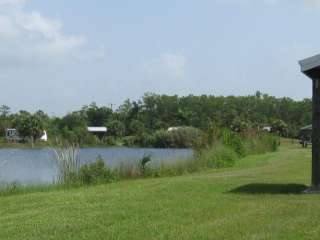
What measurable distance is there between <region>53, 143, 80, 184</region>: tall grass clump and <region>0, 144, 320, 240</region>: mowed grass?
196 inches

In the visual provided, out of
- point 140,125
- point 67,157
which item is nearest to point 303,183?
point 67,157

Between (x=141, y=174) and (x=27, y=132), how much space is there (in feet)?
241

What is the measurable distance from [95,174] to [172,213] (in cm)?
1019

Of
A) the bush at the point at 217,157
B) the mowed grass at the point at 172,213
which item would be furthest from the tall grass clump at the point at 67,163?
the bush at the point at 217,157

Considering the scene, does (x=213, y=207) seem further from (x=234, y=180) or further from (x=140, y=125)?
(x=140, y=125)

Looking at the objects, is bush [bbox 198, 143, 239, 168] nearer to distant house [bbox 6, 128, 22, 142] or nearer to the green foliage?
distant house [bbox 6, 128, 22, 142]

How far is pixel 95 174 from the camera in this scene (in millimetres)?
22062

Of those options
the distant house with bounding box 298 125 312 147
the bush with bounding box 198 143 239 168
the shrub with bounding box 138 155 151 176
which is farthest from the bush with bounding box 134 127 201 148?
the shrub with bounding box 138 155 151 176

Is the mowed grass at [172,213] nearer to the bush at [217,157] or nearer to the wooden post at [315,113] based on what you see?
the wooden post at [315,113]

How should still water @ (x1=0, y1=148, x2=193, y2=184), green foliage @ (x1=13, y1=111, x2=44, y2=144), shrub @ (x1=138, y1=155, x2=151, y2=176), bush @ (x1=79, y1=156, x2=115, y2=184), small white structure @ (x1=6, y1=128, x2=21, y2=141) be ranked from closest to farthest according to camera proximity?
bush @ (x1=79, y1=156, x2=115, y2=184)
still water @ (x1=0, y1=148, x2=193, y2=184)
shrub @ (x1=138, y1=155, x2=151, y2=176)
small white structure @ (x1=6, y1=128, x2=21, y2=141)
green foliage @ (x1=13, y1=111, x2=44, y2=144)

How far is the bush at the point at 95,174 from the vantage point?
21859 mm

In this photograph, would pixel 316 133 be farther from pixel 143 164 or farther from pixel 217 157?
pixel 217 157

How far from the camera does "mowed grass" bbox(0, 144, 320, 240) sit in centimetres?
1020

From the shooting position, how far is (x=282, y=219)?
1113 centimetres
